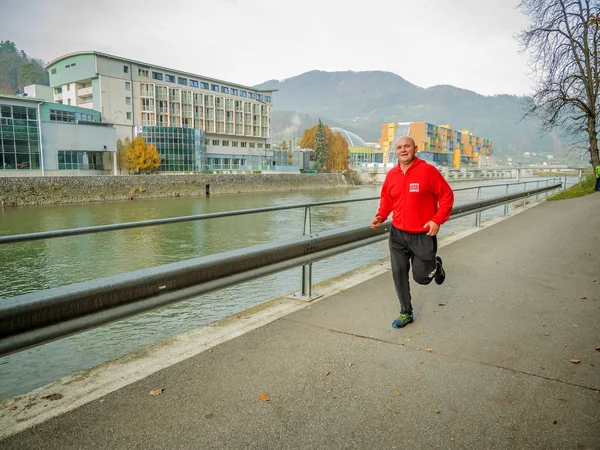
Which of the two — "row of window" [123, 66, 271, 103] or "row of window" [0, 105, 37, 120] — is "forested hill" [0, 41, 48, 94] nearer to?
"row of window" [123, 66, 271, 103]

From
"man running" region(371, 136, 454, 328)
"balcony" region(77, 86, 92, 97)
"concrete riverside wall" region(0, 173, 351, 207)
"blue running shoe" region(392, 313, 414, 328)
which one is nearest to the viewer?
"man running" region(371, 136, 454, 328)

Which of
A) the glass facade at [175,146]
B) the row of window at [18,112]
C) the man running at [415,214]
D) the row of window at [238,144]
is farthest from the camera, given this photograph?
the row of window at [238,144]

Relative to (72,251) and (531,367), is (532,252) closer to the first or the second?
(531,367)

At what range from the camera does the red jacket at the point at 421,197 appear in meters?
4.20

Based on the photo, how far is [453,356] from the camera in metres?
3.73

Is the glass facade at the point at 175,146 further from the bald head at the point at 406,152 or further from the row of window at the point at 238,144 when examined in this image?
the bald head at the point at 406,152

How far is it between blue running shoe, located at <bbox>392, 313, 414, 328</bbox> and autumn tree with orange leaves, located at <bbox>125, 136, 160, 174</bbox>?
6394cm

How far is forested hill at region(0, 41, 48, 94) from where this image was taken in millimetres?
115188

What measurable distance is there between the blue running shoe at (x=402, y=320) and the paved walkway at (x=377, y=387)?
75 mm

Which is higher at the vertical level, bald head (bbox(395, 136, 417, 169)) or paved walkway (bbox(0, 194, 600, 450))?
bald head (bbox(395, 136, 417, 169))

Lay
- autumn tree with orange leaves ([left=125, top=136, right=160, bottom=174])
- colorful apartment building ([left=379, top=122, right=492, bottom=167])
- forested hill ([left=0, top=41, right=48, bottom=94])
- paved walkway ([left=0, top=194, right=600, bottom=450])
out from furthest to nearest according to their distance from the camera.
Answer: colorful apartment building ([left=379, top=122, right=492, bottom=167])
forested hill ([left=0, top=41, right=48, bottom=94])
autumn tree with orange leaves ([left=125, top=136, right=160, bottom=174])
paved walkway ([left=0, top=194, right=600, bottom=450])

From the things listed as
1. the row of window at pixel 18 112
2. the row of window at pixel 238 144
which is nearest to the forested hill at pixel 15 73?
the row of window at pixel 238 144

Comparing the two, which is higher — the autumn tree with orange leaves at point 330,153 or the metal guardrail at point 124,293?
the autumn tree with orange leaves at point 330,153

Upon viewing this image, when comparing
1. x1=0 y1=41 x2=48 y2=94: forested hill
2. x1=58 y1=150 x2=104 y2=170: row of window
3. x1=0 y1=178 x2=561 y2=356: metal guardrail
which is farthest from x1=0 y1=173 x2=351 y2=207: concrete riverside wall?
x1=0 y1=41 x2=48 y2=94: forested hill
